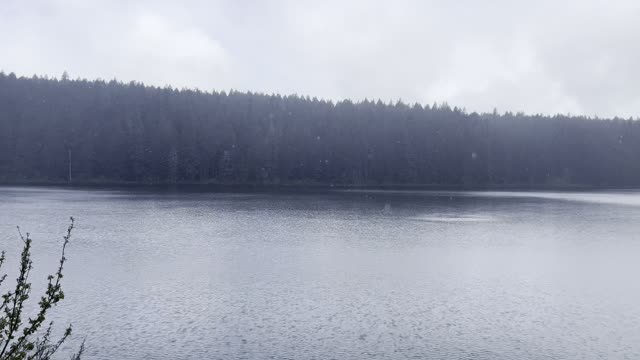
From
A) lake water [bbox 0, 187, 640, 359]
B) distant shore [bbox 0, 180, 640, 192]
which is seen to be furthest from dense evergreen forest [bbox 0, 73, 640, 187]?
lake water [bbox 0, 187, 640, 359]

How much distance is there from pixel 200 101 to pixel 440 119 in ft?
239

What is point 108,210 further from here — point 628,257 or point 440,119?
point 440,119

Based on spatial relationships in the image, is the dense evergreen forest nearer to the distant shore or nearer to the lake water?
the distant shore

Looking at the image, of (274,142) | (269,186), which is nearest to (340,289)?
(269,186)

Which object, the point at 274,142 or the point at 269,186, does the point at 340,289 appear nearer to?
the point at 269,186

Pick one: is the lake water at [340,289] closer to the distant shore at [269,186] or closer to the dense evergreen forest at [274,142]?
the distant shore at [269,186]

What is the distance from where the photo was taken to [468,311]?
768 inches

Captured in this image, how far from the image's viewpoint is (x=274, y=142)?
505 feet

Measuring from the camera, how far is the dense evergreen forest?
14012 cm

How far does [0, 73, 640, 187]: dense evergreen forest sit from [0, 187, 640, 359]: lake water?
9783cm

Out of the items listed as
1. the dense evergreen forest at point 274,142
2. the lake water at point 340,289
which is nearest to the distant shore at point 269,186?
the dense evergreen forest at point 274,142

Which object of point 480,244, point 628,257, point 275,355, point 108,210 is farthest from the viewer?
point 108,210

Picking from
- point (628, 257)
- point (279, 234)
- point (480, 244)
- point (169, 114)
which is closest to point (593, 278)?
point (628, 257)

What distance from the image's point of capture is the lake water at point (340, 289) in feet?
51.2
